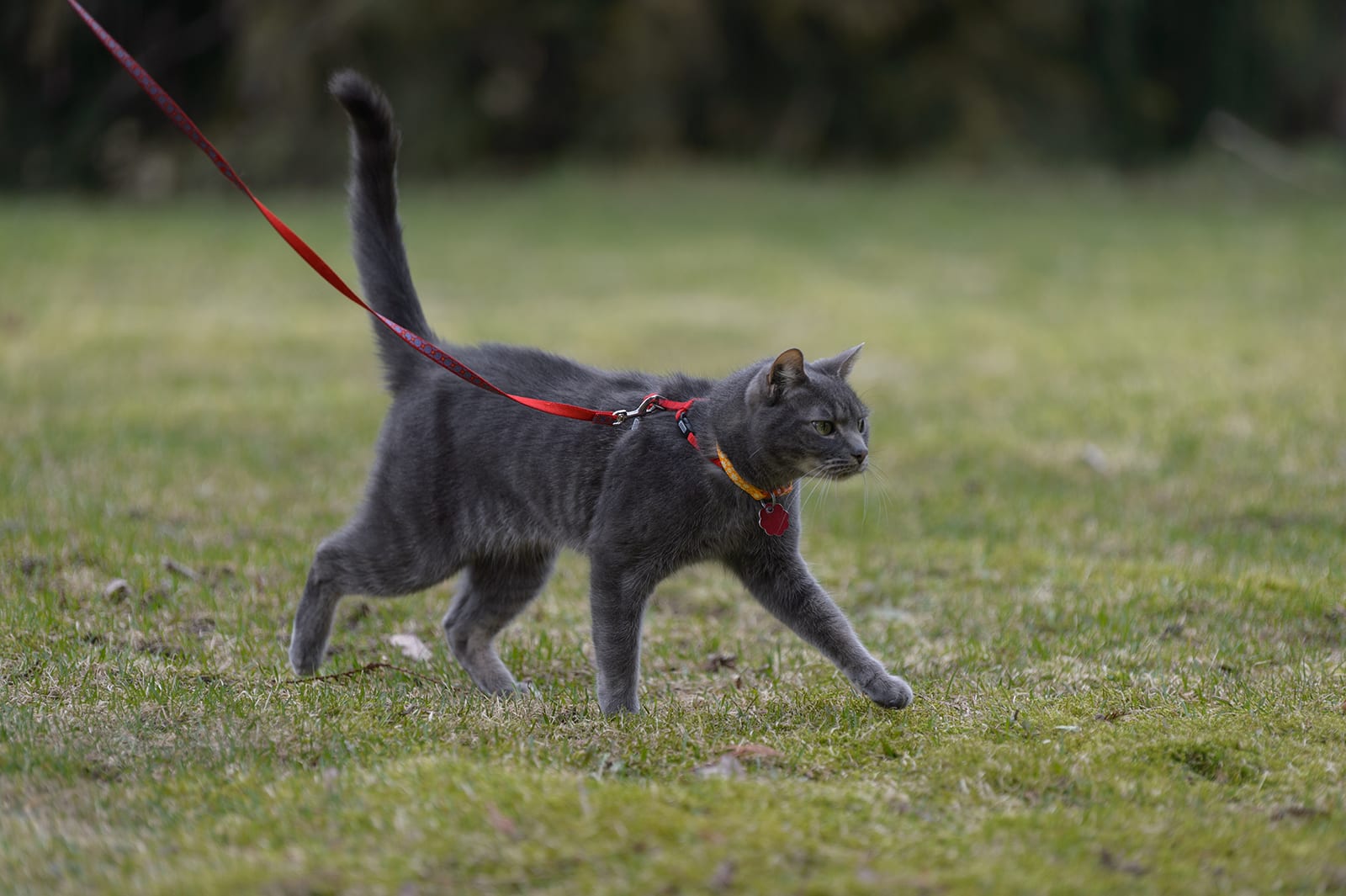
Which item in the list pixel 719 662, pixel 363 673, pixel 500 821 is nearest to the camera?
pixel 500 821

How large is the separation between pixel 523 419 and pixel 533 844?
1.40 m

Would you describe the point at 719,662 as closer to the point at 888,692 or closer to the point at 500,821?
the point at 888,692

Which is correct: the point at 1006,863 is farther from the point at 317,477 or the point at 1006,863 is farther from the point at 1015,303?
the point at 1015,303

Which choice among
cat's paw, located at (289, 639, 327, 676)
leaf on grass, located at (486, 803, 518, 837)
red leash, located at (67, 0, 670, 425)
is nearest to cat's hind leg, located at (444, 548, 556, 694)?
cat's paw, located at (289, 639, 327, 676)

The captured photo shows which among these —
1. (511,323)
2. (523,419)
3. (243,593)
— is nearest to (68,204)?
(511,323)

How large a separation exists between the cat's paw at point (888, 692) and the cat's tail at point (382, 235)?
1.55 meters

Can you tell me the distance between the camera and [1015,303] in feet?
34.9

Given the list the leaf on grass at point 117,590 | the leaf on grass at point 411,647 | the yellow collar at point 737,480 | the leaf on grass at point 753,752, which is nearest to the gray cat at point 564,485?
the yellow collar at point 737,480

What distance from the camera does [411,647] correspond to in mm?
4121

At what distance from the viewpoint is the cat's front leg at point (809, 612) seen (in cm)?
345

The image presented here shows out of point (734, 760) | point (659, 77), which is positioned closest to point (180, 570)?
point (734, 760)

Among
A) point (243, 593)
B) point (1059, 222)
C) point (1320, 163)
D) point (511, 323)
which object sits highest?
point (1320, 163)

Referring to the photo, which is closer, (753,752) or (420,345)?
(753,752)

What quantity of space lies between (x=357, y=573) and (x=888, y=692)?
1498 millimetres
